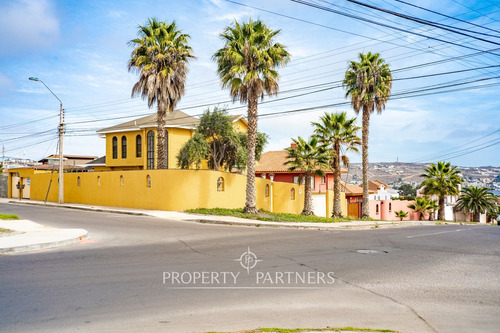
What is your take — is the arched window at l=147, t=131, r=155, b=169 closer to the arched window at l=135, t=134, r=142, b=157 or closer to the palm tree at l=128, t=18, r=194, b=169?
the arched window at l=135, t=134, r=142, b=157

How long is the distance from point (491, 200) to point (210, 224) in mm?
50111

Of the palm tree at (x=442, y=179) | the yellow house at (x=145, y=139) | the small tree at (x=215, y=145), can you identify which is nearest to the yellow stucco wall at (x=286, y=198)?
the small tree at (x=215, y=145)

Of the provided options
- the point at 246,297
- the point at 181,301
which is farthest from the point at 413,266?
the point at 181,301

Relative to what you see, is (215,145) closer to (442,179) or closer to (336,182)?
(336,182)

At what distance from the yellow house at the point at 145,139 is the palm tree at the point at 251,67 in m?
7.65

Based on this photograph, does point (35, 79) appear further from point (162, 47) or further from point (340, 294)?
point (340, 294)

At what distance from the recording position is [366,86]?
111 ft

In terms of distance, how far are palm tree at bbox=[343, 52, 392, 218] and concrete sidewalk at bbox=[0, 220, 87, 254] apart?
84.2ft

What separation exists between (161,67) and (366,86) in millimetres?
16934

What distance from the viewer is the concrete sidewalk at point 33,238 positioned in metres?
11.9

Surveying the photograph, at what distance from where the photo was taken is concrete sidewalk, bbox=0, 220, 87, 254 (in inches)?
468

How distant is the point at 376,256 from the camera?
1179 centimetres

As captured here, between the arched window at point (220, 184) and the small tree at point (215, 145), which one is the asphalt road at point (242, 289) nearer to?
the arched window at point (220, 184)

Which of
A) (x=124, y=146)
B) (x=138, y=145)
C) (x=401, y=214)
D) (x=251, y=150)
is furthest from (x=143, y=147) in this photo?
(x=401, y=214)
